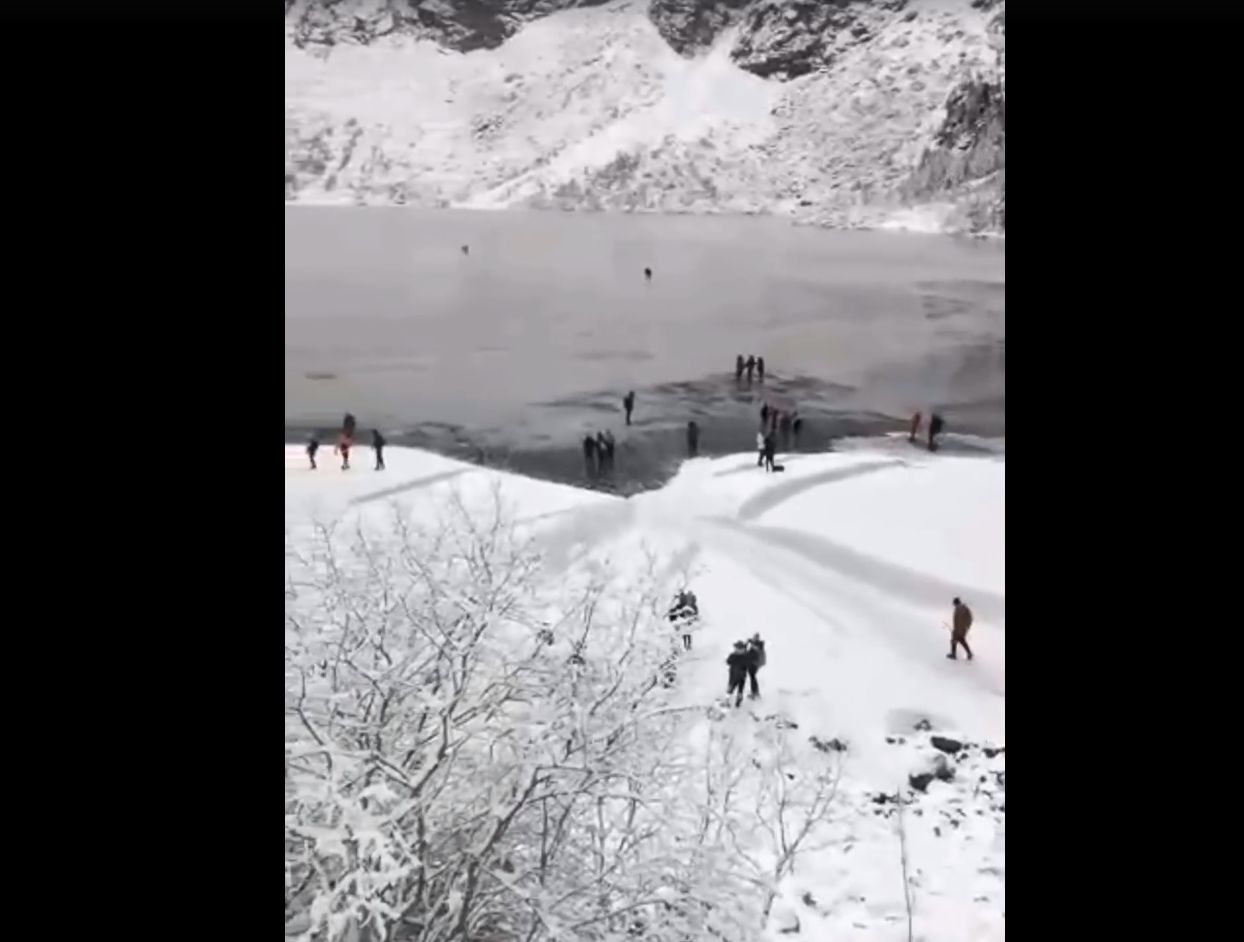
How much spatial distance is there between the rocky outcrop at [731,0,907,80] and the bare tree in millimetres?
1980

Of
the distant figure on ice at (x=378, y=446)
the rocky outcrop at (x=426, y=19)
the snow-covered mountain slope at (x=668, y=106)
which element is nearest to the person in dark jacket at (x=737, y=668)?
the distant figure on ice at (x=378, y=446)

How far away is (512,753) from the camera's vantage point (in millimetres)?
3402

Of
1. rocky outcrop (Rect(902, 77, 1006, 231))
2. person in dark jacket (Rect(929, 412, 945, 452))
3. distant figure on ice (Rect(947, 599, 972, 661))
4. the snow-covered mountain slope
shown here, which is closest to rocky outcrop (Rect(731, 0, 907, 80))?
the snow-covered mountain slope

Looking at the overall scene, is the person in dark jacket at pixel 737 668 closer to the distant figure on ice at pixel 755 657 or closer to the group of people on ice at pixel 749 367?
the distant figure on ice at pixel 755 657

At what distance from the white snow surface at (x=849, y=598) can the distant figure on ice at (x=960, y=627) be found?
0.03 meters

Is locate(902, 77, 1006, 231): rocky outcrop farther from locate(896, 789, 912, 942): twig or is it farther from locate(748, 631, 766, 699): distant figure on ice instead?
locate(896, 789, 912, 942): twig

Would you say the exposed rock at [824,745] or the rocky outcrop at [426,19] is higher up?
the rocky outcrop at [426,19]

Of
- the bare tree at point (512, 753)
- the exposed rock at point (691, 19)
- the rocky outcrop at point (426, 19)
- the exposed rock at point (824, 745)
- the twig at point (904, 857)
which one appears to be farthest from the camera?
the exposed rock at point (691, 19)

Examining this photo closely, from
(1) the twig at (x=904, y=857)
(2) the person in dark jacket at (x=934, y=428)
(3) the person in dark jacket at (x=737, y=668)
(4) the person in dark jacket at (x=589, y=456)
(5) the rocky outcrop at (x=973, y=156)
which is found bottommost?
(1) the twig at (x=904, y=857)

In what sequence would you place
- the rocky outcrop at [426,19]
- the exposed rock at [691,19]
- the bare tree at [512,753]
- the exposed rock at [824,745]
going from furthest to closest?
the exposed rock at [691,19], the rocky outcrop at [426,19], the exposed rock at [824,745], the bare tree at [512,753]

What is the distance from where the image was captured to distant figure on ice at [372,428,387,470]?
362 centimetres

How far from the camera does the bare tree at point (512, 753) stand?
3285 mm
